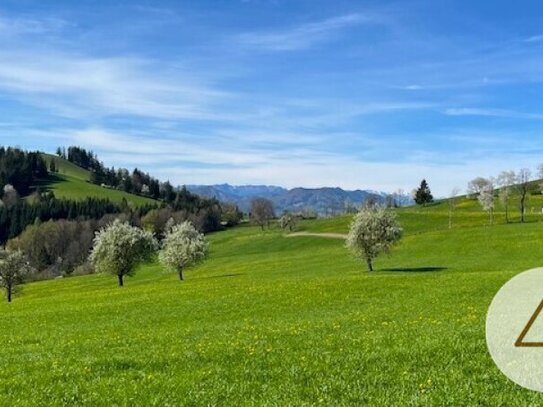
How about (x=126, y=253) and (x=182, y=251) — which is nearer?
(x=126, y=253)

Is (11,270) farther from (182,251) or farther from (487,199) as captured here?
(487,199)

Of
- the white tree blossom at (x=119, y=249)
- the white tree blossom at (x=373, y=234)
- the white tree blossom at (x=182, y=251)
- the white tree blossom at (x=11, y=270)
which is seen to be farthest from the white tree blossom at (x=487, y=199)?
the white tree blossom at (x=11, y=270)

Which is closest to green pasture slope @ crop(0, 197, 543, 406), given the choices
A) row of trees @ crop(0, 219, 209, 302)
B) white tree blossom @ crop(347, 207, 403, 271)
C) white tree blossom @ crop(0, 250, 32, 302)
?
white tree blossom @ crop(347, 207, 403, 271)

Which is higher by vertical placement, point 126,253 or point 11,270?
point 126,253

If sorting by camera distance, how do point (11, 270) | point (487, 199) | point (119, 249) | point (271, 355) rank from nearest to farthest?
point (271, 355) → point (119, 249) → point (11, 270) → point (487, 199)

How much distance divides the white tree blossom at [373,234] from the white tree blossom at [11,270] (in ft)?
182

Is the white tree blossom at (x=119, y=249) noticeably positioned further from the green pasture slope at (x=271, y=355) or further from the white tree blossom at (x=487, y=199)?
the white tree blossom at (x=487, y=199)

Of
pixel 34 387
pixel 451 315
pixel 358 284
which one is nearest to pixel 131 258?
pixel 358 284

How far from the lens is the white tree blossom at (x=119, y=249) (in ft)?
289

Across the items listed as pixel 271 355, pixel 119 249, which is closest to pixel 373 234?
pixel 119 249

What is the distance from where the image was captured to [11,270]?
90.9 metres

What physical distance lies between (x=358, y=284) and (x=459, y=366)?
36.3 meters

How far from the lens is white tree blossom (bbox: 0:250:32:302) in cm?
8975

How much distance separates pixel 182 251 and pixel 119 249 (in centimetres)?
1001
